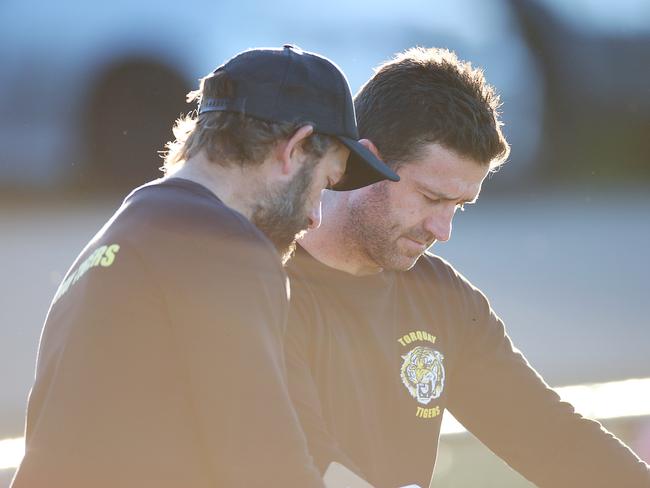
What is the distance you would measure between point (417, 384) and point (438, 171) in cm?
58

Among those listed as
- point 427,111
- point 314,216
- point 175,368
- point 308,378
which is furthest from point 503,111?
point 175,368

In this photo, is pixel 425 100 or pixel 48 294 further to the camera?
pixel 48 294

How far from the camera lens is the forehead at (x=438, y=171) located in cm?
302

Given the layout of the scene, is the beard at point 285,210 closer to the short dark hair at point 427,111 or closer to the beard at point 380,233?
the beard at point 380,233

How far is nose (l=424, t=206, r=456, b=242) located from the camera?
3021 millimetres

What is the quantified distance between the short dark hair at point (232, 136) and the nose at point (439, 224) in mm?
862

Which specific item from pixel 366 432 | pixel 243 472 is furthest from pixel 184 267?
pixel 366 432

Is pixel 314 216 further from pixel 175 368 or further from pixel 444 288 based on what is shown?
pixel 444 288

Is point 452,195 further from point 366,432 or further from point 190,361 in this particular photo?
point 190,361

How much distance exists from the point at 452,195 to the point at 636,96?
1225cm

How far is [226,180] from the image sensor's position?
6.76 ft

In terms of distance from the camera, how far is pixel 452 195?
3049 millimetres

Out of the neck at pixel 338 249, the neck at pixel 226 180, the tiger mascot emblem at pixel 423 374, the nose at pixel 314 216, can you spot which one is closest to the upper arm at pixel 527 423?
the tiger mascot emblem at pixel 423 374

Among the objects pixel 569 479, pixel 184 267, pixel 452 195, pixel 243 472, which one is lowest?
pixel 243 472
